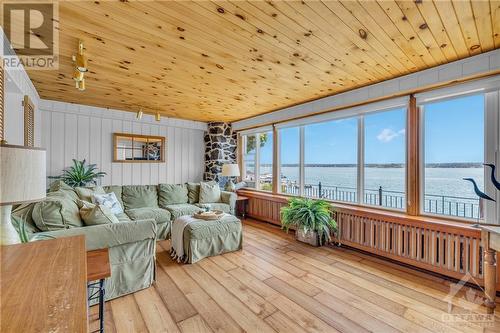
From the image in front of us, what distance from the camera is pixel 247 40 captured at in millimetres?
2154

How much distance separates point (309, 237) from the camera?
3.72 meters

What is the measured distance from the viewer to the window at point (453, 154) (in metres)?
2.65

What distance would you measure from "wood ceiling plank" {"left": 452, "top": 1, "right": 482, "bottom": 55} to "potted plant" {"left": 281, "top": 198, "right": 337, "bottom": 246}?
2.50 metres

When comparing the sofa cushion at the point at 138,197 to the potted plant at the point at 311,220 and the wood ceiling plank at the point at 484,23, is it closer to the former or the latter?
the potted plant at the point at 311,220

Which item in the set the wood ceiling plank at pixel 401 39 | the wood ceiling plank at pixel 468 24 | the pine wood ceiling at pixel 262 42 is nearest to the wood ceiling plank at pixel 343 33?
the pine wood ceiling at pixel 262 42

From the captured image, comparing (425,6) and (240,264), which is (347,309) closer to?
(240,264)

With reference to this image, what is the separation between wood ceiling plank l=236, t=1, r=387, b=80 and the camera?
171 cm

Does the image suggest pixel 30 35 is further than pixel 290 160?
No

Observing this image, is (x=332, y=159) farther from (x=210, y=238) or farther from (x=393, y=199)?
(x=210, y=238)

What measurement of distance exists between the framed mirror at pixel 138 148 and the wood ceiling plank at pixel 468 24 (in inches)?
208

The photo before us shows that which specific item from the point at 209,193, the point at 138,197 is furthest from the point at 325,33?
the point at 138,197

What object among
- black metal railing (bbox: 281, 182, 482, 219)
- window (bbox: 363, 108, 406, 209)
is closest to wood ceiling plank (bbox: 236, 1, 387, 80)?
window (bbox: 363, 108, 406, 209)

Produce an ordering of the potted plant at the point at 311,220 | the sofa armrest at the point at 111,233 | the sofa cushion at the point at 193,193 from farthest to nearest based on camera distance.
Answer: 1. the sofa cushion at the point at 193,193
2. the potted plant at the point at 311,220
3. the sofa armrest at the point at 111,233

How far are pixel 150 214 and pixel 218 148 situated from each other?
2621 millimetres
